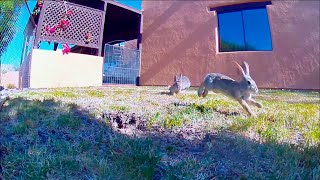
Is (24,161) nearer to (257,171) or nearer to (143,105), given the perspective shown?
(257,171)

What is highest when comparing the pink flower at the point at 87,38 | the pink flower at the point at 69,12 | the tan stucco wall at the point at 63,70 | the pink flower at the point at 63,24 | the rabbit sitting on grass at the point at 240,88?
the pink flower at the point at 69,12

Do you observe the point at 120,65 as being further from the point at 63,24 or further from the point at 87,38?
the point at 63,24

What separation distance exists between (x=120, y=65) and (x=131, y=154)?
27.2 ft

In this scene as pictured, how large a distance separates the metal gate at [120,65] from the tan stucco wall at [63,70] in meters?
0.54

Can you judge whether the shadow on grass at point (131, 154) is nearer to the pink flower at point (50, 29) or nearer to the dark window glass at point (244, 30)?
the pink flower at point (50, 29)

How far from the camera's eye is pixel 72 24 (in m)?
8.87

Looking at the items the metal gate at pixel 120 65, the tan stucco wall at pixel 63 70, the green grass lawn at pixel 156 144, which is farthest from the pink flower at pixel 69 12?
the green grass lawn at pixel 156 144

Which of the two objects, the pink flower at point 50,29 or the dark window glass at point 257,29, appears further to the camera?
the dark window glass at point 257,29

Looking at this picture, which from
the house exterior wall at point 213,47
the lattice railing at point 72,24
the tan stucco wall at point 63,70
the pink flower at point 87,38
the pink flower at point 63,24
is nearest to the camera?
the tan stucco wall at point 63,70

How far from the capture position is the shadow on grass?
1928 mm

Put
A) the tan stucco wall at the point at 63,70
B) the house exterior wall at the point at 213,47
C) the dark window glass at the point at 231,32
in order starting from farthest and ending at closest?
1. the dark window glass at the point at 231,32
2. the house exterior wall at the point at 213,47
3. the tan stucco wall at the point at 63,70

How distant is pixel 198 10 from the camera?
414 inches

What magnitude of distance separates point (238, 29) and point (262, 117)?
7497 mm

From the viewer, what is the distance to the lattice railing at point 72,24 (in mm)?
8148
